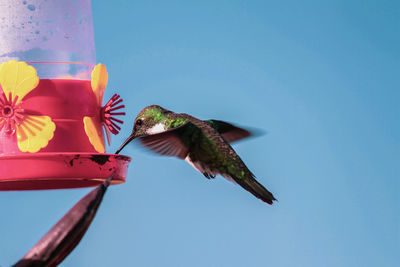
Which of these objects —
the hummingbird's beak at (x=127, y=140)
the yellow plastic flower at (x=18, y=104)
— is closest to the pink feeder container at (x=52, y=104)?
the yellow plastic flower at (x=18, y=104)

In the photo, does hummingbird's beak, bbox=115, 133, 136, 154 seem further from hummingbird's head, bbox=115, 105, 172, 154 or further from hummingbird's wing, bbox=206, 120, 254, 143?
hummingbird's wing, bbox=206, 120, 254, 143

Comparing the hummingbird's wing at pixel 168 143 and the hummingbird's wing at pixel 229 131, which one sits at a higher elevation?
the hummingbird's wing at pixel 229 131

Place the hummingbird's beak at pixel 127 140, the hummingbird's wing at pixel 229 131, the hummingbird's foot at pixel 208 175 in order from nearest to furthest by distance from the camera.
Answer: the hummingbird's beak at pixel 127 140 < the hummingbird's foot at pixel 208 175 < the hummingbird's wing at pixel 229 131

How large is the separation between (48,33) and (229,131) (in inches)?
65.4

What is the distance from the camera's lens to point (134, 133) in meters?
3.81

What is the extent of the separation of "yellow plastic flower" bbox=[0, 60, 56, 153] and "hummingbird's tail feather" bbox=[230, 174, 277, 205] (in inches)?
54.1

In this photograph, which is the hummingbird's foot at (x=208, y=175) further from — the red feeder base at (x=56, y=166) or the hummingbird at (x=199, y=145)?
the red feeder base at (x=56, y=166)

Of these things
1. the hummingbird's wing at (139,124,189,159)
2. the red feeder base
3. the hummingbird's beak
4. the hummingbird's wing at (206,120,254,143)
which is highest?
the hummingbird's wing at (206,120,254,143)

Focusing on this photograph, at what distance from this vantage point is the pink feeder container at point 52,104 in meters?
3.27

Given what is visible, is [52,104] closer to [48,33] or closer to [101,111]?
[101,111]

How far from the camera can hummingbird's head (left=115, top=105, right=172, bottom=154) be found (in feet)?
12.4

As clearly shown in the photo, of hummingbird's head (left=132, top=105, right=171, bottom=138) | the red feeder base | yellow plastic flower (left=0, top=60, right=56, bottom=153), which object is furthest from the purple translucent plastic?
the red feeder base

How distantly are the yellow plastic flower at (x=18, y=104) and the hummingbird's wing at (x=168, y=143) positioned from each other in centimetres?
70

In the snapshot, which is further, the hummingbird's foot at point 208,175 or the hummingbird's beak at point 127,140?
the hummingbird's foot at point 208,175
